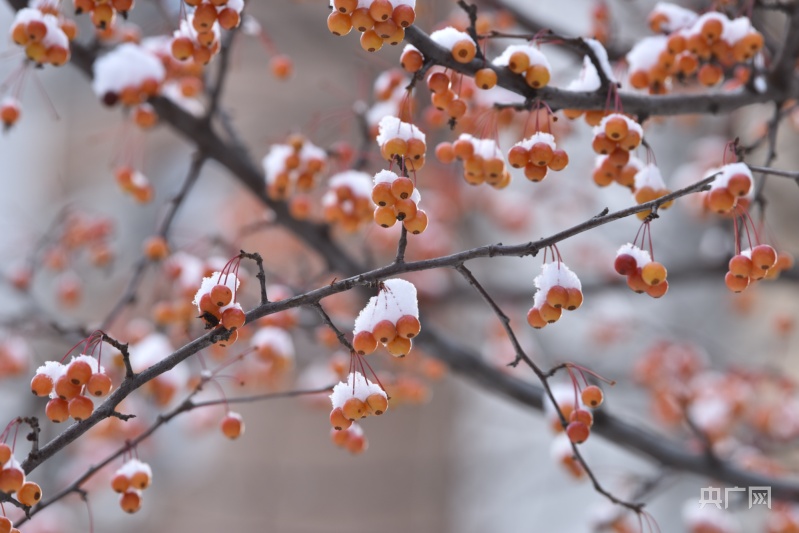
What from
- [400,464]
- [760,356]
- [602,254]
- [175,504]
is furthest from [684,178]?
[175,504]

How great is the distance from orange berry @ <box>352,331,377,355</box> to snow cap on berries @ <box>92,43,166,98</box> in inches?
48.1

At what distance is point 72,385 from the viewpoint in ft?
4.63

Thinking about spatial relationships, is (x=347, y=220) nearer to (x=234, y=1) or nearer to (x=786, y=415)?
(x=234, y=1)

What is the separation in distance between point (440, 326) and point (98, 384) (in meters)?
3.73

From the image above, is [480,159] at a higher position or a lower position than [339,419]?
higher

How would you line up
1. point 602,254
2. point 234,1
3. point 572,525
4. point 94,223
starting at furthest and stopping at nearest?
point 572,525 → point 602,254 → point 94,223 → point 234,1

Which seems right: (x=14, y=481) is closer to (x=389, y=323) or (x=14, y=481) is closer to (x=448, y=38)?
(x=389, y=323)

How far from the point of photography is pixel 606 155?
1.73 m

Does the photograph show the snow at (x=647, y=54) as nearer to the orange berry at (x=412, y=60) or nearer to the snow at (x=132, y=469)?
the orange berry at (x=412, y=60)

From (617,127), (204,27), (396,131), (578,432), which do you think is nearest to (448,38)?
(396,131)

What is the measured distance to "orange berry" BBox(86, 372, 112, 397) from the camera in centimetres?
142

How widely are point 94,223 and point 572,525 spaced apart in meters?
5.66

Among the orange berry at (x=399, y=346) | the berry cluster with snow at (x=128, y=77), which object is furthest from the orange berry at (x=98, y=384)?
the berry cluster with snow at (x=128, y=77)

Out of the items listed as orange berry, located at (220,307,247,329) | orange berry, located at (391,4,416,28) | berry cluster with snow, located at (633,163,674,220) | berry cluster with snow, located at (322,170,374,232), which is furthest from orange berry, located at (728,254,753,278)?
berry cluster with snow, located at (322,170,374,232)
